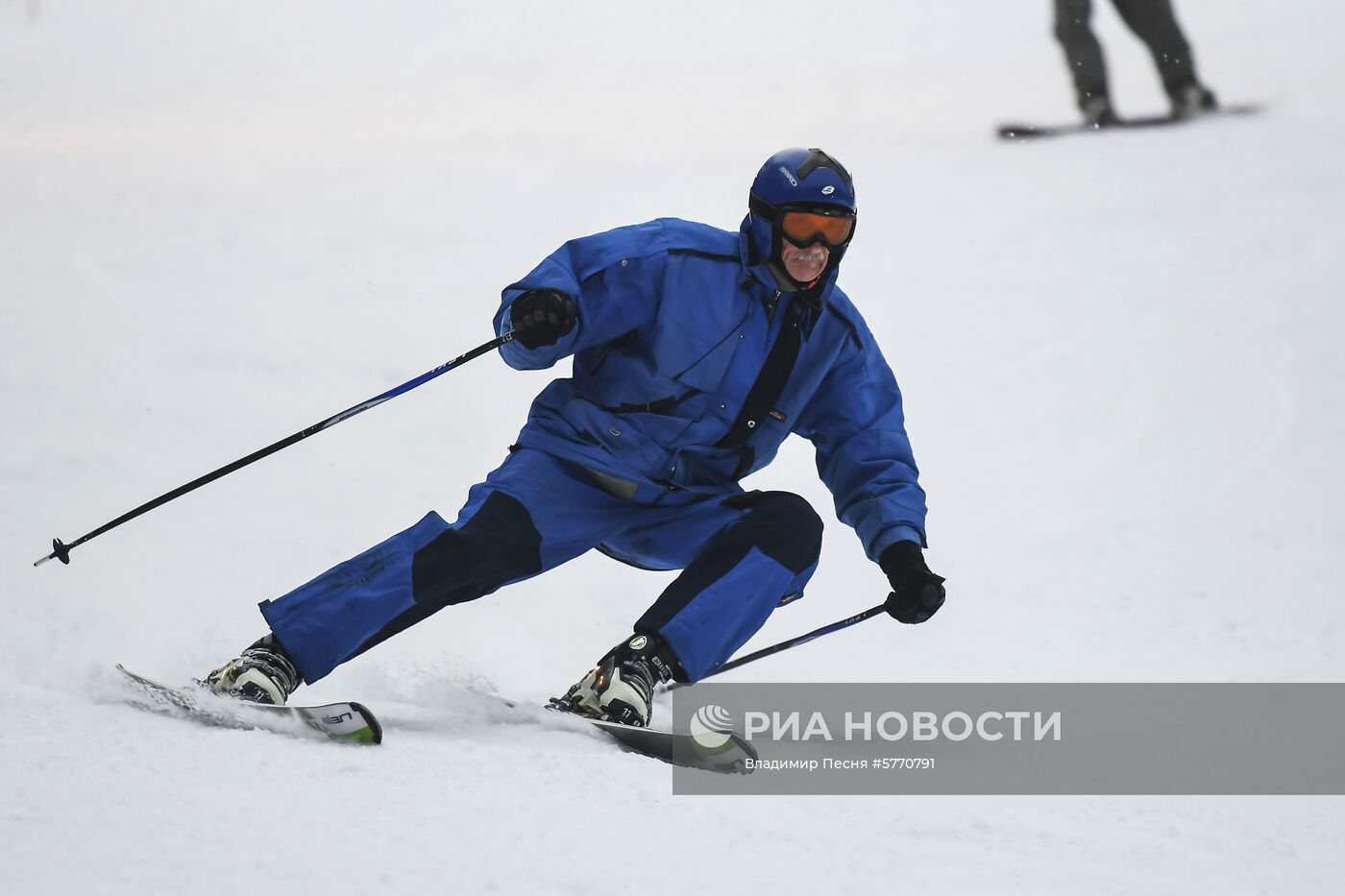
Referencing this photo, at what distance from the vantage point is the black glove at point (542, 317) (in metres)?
2.99

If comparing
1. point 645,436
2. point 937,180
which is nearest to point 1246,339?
point 937,180

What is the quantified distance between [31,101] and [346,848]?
924 cm

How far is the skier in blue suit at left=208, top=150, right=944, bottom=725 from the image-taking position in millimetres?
2998

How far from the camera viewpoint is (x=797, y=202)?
10.2 ft

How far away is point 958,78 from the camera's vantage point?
33.4 feet

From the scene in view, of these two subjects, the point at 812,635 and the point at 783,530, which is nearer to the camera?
the point at 783,530

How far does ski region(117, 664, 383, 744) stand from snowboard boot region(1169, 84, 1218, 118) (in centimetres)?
800

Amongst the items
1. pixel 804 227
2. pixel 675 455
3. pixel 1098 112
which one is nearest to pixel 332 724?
pixel 675 455

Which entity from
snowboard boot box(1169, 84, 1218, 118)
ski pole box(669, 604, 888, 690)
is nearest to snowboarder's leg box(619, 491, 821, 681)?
ski pole box(669, 604, 888, 690)

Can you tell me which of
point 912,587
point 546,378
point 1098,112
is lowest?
point 912,587

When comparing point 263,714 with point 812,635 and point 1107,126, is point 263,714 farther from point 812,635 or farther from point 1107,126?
point 1107,126

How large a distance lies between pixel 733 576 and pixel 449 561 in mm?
611

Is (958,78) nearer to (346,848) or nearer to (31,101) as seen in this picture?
(31,101)

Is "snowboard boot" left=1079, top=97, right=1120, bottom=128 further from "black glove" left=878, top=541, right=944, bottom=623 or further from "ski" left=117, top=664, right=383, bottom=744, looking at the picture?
"ski" left=117, top=664, right=383, bottom=744
